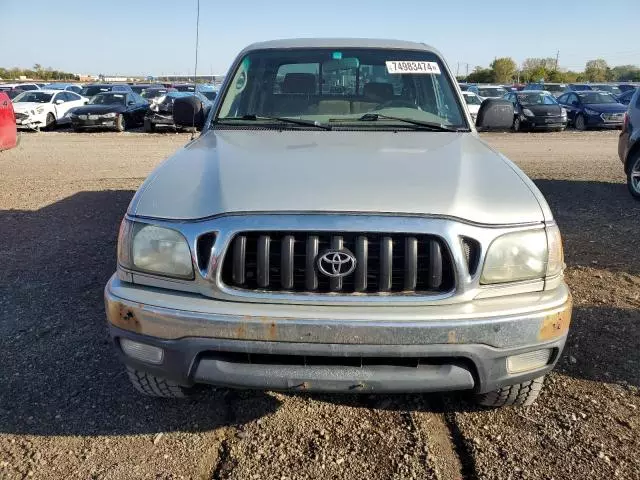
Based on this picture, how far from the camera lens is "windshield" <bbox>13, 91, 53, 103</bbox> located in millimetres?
20047

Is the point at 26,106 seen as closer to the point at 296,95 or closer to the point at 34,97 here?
the point at 34,97

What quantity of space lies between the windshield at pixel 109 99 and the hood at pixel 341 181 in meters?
18.6

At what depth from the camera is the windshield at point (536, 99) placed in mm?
20438

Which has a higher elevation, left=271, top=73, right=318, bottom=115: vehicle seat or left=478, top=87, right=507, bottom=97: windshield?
left=478, top=87, right=507, bottom=97: windshield

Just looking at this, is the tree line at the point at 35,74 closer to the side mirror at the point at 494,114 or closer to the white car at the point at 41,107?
the white car at the point at 41,107

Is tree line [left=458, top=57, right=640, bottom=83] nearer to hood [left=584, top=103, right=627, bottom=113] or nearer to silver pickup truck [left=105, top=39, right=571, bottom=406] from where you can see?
hood [left=584, top=103, right=627, bottom=113]

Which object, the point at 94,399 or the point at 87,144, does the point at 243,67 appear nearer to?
the point at 94,399

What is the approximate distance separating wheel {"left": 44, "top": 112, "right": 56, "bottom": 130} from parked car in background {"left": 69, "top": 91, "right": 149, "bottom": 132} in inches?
52.7

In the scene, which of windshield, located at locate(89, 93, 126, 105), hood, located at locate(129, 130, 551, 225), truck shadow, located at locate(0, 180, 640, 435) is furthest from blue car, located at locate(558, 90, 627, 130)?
hood, located at locate(129, 130, 551, 225)

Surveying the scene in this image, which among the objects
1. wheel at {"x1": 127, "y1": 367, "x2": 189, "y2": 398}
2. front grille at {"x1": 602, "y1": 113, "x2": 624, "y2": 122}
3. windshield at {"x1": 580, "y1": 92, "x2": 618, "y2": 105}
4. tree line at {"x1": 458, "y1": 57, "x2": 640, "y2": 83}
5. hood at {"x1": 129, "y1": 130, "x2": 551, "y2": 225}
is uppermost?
tree line at {"x1": 458, "y1": 57, "x2": 640, "y2": 83}

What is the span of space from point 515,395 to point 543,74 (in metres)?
70.1

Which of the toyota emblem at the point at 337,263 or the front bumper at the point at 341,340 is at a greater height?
the toyota emblem at the point at 337,263

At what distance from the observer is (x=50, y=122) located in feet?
66.5

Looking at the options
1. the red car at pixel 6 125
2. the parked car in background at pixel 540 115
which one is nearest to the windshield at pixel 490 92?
the parked car in background at pixel 540 115
